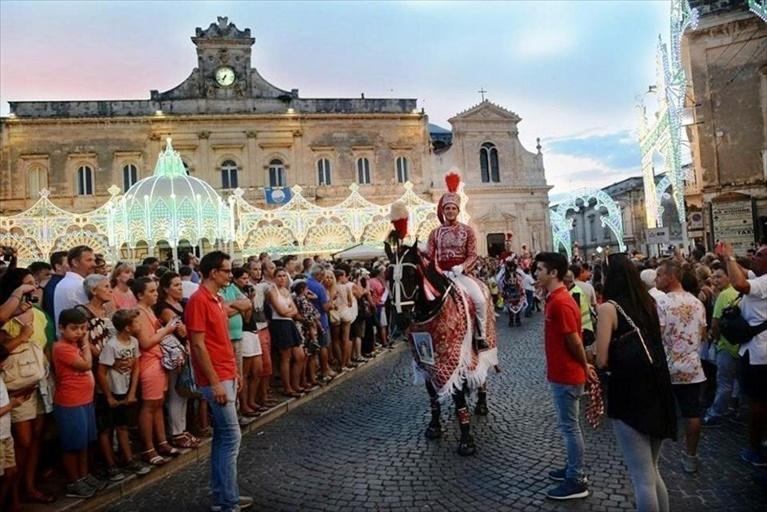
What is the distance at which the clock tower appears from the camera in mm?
32281

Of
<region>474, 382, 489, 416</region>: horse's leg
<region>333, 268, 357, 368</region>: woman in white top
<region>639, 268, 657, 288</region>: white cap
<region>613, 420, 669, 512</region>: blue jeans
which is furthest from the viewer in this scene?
<region>333, 268, 357, 368</region>: woman in white top

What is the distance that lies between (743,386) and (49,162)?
3438 centimetres

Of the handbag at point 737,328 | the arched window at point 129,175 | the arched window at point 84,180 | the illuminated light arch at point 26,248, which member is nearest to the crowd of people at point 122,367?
the handbag at point 737,328

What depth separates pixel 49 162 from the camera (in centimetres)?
3033

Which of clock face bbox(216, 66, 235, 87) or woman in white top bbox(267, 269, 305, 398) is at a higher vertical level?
clock face bbox(216, 66, 235, 87)

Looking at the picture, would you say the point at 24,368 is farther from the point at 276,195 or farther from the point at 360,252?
the point at 276,195

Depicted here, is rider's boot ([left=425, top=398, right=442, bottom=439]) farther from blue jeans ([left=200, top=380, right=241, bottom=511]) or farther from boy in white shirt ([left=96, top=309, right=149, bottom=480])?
boy in white shirt ([left=96, top=309, right=149, bottom=480])

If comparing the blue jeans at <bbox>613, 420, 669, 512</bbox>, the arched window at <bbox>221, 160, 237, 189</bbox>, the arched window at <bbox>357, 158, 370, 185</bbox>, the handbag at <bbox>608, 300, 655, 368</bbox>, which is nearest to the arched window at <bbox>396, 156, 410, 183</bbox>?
the arched window at <bbox>357, 158, 370, 185</bbox>

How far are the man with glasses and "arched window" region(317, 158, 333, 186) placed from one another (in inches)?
1157

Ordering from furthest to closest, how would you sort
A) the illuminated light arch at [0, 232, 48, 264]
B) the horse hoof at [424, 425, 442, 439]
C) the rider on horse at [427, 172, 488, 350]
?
the illuminated light arch at [0, 232, 48, 264] < the rider on horse at [427, 172, 488, 350] < the horse hoof at [424, 425, 442, 439]

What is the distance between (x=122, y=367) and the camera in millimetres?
5012

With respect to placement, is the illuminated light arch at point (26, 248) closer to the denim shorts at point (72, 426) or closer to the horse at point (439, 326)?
the denim shorts at point (72, 426)

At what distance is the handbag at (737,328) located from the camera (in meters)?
4.55

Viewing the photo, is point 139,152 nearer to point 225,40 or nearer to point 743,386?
point 225,40
